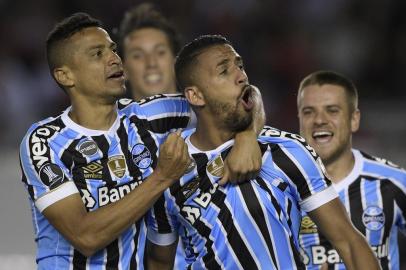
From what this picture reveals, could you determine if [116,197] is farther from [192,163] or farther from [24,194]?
[24,194]

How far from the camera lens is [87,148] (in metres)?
4.23

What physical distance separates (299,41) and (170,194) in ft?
20.6

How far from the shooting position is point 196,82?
4309 mm

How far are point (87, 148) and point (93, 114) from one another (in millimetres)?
204

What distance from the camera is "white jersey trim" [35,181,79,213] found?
4102 millimetres

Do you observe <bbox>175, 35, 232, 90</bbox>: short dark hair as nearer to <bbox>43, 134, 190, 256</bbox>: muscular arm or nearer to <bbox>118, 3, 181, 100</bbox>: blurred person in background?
<bbox>43, 134, 190, 256</bbox>: muscular arm

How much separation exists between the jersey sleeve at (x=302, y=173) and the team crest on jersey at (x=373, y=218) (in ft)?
3.07

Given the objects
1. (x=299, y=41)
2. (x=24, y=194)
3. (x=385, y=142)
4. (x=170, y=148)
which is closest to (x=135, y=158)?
(x=170, y=148)

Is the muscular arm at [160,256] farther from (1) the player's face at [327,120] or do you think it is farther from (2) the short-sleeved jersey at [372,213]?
(1) the player's face at [327,120]

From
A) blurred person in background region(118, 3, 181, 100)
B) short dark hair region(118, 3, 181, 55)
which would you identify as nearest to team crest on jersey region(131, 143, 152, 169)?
blurred person in background region(118, 3, 181, 100)

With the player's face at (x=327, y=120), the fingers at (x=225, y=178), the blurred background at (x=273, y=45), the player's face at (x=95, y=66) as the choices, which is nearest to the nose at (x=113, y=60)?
the player's face at (x=95, y=66)

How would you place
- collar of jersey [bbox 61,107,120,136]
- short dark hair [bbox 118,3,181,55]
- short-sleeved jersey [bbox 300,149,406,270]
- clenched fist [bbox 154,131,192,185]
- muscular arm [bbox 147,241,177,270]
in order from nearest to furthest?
clenched fist [bbox 154,131,192,185], collar of jersey [bbox 61,107,120,136], muscular arm [bbox 147,241,177,270], short-sleeved jersey [bbox 300,149,406,270], short dark hair [bbox 118,3,181,55]

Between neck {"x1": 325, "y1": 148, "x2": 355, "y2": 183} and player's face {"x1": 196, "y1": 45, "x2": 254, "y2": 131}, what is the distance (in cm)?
108

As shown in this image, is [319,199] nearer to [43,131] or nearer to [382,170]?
[382,170]
